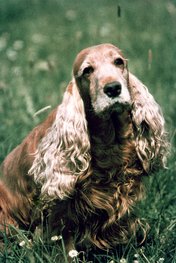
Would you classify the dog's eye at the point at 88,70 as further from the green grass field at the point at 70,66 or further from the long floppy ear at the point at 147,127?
the green grass field at the point at 70,66

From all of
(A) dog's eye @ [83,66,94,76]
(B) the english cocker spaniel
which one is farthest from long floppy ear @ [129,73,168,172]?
(A) dog's eye @ [83,66,94,76]

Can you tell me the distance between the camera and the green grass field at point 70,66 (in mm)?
4012

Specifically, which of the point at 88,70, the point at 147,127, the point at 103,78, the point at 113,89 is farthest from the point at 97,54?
the point at 147,127

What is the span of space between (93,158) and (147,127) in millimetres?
396

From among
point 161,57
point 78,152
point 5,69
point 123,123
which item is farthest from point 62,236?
point 161,57

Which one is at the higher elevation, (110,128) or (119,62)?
(119,62)

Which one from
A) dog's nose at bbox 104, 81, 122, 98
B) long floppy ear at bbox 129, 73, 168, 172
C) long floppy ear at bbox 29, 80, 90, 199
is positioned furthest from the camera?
long floppy ear at bbox 129, 73, 168, 172

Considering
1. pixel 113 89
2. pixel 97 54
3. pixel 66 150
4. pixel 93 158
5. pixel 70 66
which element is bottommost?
pixel 70 66

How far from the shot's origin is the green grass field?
401 cm

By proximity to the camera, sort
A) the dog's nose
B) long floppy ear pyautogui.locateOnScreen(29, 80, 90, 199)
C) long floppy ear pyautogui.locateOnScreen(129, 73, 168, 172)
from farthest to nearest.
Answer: long floppy ear pyautogui.locateOnScreen(129, 73, 168, 172) < long floppy ear pyautogui.locateOnScreen(29, 80, 90, 199) < the dog's nose

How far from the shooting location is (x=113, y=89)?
3.55 m

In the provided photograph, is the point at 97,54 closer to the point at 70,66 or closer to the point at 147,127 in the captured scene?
the point at 147,127

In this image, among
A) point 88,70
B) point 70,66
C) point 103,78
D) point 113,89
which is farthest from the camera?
point 70,66

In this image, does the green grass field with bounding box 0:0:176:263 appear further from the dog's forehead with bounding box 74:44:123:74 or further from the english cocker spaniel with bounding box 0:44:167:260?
the dog's forehead with bounding box 74:44:123:74
